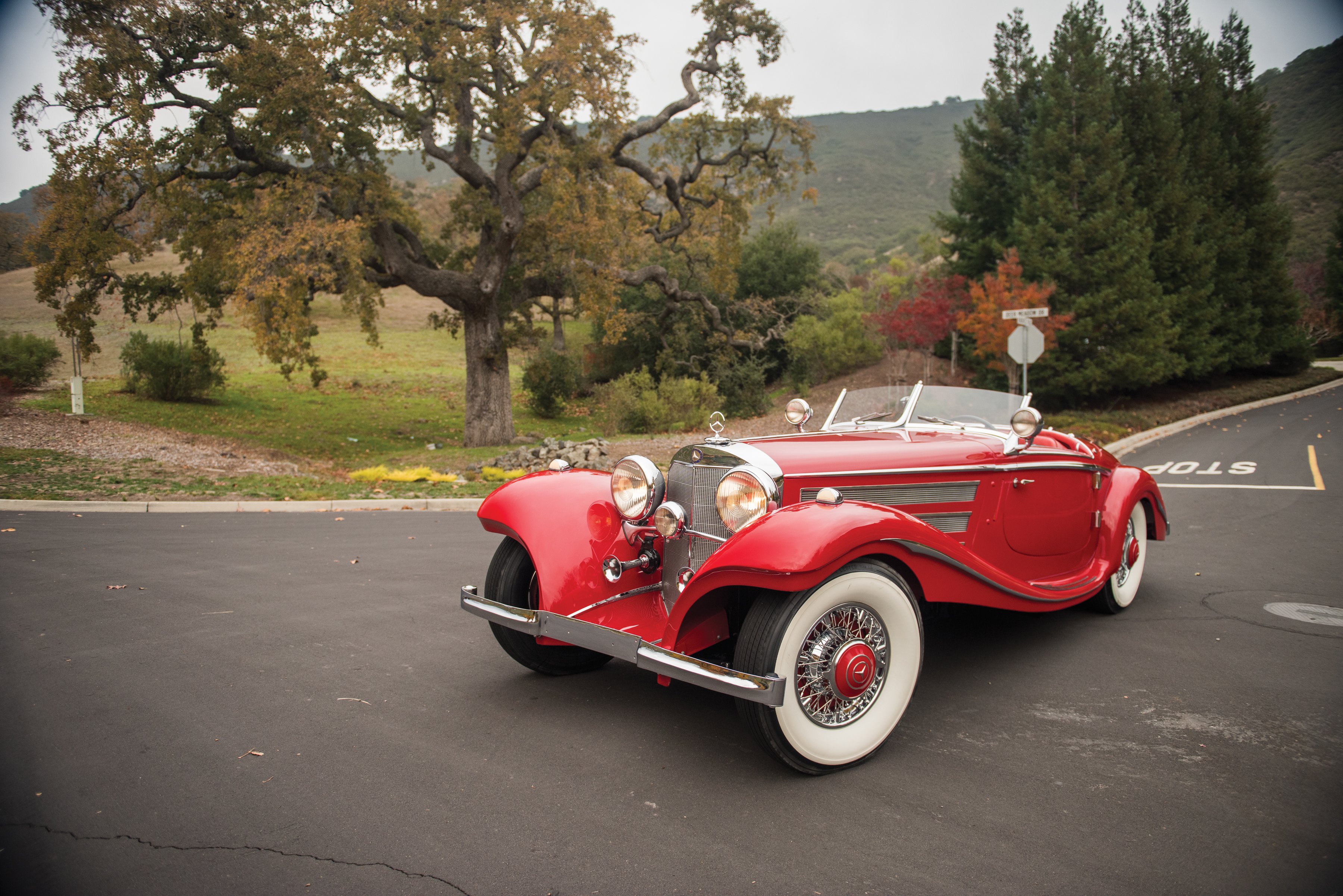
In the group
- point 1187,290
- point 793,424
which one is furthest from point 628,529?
point 1187,290

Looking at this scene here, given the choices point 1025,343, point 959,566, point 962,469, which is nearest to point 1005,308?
point 1025,343

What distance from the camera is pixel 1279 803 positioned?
9.11 ft

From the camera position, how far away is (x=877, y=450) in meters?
3.89

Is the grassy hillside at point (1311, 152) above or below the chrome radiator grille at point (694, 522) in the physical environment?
above

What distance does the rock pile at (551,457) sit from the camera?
14.6 meters

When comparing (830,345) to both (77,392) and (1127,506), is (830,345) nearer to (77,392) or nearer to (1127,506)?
(77,392)

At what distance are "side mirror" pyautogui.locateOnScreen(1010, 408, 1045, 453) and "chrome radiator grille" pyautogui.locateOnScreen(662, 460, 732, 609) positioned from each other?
1.69m

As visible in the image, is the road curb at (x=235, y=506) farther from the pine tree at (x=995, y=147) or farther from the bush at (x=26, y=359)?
the pine tree at (x=995, y=147)

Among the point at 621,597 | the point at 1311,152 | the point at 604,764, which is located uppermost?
the point at 1311,152

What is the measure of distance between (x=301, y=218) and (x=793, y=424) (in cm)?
1418

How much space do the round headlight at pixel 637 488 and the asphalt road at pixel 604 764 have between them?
0.94 metres

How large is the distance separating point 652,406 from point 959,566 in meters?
18.1

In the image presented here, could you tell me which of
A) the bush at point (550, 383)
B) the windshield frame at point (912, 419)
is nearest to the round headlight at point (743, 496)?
the windshield frame at point (912, 419)

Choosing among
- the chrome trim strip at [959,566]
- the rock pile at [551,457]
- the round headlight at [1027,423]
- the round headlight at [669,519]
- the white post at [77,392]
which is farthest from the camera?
the white post at [77,392]
